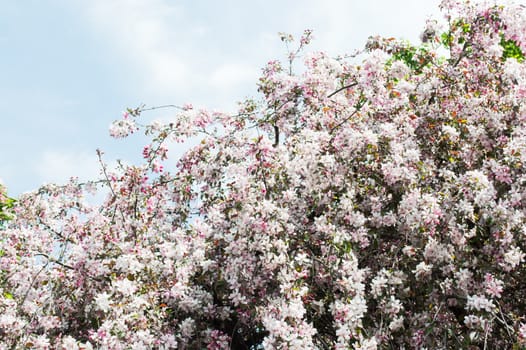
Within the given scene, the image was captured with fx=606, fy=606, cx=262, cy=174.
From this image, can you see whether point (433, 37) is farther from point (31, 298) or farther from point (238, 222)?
Answer: point (31, 298)

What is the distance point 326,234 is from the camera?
4910 millimetres

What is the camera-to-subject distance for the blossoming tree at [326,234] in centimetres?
466

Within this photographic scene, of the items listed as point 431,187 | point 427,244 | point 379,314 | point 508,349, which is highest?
point 431,187

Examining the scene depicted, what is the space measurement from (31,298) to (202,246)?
198cm

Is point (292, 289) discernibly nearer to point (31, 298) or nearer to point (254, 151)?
point (254, 151)

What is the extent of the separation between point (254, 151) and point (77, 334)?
2343 mm

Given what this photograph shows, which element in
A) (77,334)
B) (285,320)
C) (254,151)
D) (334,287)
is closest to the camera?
(285,320)

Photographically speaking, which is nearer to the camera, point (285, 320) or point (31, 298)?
point (285, 320)

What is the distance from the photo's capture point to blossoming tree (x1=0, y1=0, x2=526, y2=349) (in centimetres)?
466

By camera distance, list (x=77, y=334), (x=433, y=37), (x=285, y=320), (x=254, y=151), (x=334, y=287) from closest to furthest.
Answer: (x=285, y=320) < (x=334, y=287) < (x=254, y=151) < (x=77, y=334) < (x=433, y=37)

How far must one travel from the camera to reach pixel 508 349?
476 cm

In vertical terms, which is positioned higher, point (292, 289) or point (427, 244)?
point (427, 244)

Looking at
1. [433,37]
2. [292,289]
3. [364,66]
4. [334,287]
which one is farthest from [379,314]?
[433,37]

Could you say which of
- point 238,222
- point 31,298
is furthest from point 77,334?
point 238,222
